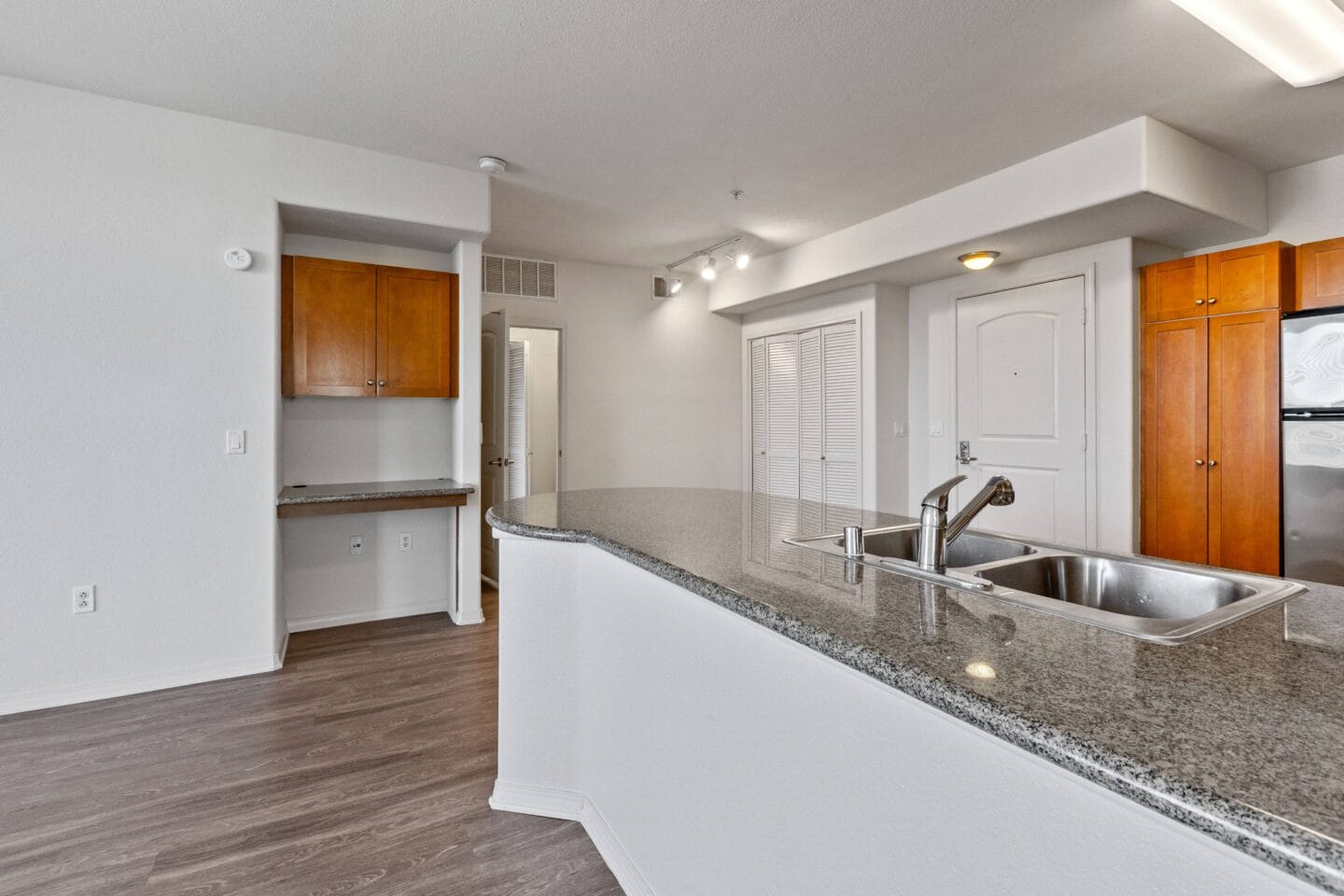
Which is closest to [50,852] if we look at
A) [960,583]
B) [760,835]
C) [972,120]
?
[760,835]

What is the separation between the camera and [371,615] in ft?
13.3

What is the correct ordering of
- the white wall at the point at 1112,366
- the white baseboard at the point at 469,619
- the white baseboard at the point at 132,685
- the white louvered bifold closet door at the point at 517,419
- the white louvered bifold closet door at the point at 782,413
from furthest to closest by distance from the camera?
the white louvered bifold closet door at the point at 782,413
the white louvered bifold closet door at the point at 517,419
the white baseboard at the point at 469,619
the white wall at the point at 1112,366
the white baseboard at the point at 132,685

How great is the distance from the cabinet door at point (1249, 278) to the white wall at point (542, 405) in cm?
437

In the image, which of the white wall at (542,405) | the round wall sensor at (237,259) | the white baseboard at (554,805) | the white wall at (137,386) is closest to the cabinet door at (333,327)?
the white wall at (137,386)

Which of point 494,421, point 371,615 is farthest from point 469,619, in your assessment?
point 494,421

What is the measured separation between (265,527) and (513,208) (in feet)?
7.74

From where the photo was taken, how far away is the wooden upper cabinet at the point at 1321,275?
3199mm

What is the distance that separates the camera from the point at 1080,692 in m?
0.75

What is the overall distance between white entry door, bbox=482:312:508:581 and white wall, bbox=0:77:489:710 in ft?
5.06

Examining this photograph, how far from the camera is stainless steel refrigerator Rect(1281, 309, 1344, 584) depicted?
10.2ft

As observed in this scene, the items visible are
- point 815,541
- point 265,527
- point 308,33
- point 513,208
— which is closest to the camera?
point 815,541

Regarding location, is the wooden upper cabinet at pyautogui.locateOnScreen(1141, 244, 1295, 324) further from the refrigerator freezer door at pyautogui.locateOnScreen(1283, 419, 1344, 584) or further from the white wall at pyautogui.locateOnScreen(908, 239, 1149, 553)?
the refrigerator freezer door at pyautogui.locateOnScreen(1283, 419, 1344, 584)

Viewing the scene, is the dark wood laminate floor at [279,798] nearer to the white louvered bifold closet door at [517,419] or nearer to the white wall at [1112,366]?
the white louvered bifold closet door at [517,419]

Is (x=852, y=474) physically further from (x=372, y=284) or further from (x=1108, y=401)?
(x=372, y=284)
